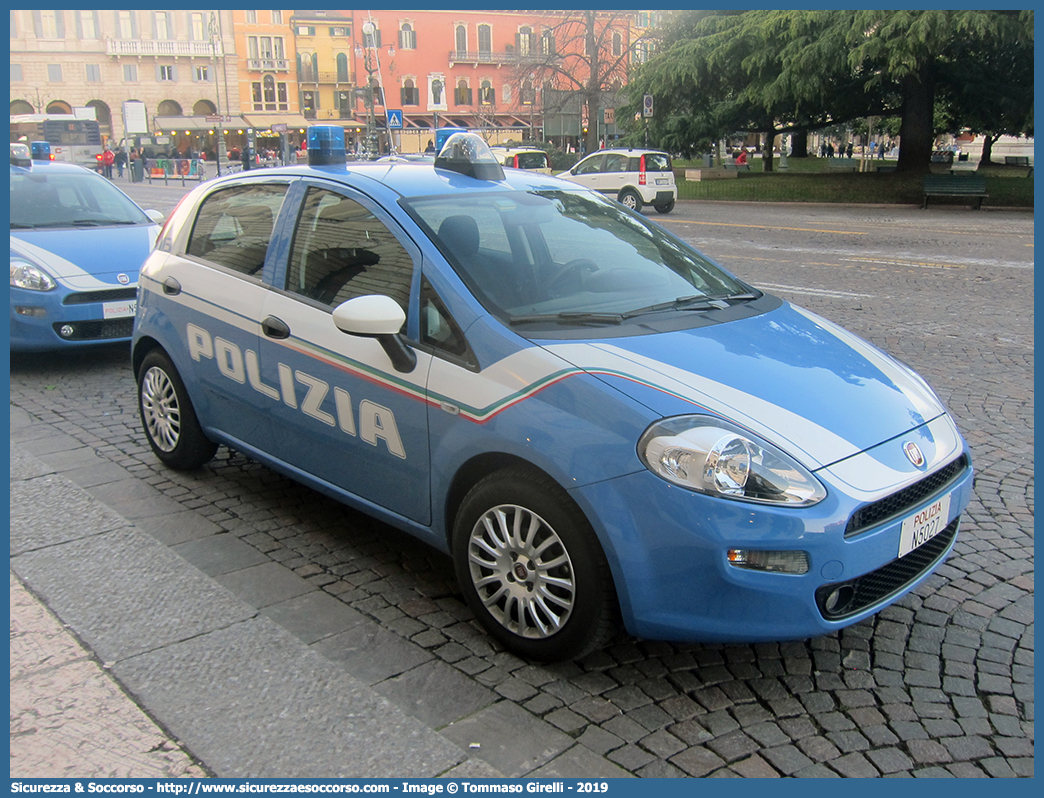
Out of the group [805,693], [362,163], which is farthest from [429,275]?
[805,693]

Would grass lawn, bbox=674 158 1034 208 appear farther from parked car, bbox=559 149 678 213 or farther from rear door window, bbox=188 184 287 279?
rear door window, bbox=188 184 287 279

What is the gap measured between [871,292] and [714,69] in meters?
23.3

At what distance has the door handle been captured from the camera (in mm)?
3979

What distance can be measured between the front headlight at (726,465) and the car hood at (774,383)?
0.18ft

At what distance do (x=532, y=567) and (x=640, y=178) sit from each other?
74.7ft

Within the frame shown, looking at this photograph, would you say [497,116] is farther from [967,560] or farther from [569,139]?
[967,560]

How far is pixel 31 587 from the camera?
380 cm

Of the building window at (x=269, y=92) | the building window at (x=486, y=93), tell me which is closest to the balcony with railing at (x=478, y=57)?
the building window at (x=486, y=93)

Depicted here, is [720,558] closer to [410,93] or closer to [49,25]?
[49,25]

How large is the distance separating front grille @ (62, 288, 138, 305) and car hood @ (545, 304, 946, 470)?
5.30 meters

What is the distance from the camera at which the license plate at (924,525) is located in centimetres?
296

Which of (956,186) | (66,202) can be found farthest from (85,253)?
(956,186)

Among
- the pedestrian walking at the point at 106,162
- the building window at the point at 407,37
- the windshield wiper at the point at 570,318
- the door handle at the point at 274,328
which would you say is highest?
the building window at the point at 407,37

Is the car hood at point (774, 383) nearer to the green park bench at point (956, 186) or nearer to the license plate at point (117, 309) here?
the license plate at point (117, 309)
